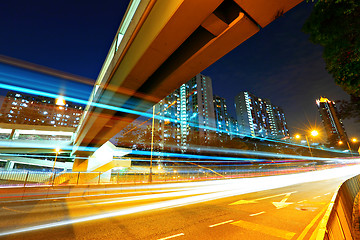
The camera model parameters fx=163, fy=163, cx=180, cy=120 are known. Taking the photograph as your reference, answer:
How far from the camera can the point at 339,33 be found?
20.6 ft

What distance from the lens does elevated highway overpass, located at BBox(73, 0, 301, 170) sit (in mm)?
4150

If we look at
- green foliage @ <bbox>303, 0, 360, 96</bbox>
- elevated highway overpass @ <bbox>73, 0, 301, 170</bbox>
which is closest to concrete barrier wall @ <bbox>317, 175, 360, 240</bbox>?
green foliage @ <bbox>303, 0, 360, 96</bbox>

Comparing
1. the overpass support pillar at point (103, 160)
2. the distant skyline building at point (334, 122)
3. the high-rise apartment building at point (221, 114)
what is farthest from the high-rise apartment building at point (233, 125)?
the overpass support pillar at point (103, 160)

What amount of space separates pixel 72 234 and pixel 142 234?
2.38 m

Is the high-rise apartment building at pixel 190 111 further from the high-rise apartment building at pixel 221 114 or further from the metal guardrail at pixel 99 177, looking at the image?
the metal guardrail at pixel 99 177

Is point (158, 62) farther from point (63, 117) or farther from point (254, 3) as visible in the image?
point (63, 117)

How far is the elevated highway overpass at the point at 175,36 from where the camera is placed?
4.15 m

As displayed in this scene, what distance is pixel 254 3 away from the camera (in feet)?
12.8

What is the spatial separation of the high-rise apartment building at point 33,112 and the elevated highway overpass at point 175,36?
146451 mm

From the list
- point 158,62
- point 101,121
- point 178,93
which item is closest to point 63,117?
point 178,93

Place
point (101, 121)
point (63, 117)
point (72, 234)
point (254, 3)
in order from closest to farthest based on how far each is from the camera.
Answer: point (254, 3) < point (72, 234) < point (101, 121) < point (63, 117)

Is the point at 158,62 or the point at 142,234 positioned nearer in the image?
the point at 142,234

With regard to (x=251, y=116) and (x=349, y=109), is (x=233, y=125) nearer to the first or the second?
(x=251, y=116)

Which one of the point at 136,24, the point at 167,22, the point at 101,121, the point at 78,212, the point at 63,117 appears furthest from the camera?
the point at 63,117
